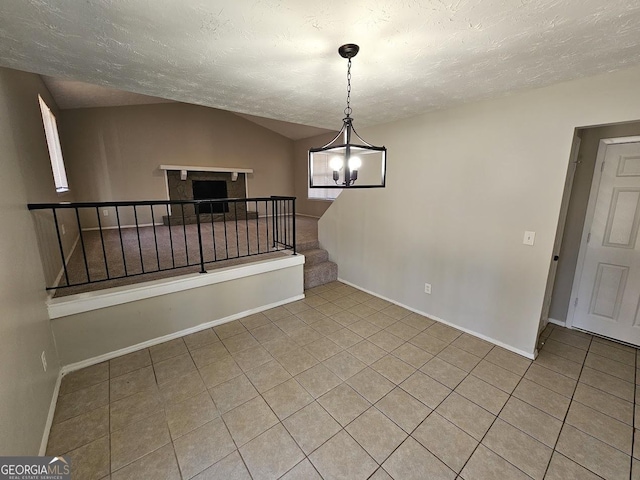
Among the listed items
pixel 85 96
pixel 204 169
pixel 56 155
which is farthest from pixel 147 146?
pixel 56 155

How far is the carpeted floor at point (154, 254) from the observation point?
2758 millimetres

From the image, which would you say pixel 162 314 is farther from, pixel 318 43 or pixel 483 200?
pixel 483 200

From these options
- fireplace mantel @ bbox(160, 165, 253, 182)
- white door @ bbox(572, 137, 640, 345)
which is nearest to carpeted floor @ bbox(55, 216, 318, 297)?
fireplace mantel @ bbox(160, 165, 253, 182)

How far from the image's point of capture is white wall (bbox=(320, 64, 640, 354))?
2158 millimetres

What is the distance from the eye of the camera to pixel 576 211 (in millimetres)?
2855

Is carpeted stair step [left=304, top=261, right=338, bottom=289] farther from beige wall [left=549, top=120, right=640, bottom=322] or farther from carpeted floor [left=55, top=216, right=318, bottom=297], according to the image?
beige wall [left=549, top=120, right=640, bottom=322]

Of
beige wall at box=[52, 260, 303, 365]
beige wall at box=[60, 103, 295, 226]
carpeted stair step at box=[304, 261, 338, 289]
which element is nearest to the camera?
beige wall at box=[52, 260, 303, 365]

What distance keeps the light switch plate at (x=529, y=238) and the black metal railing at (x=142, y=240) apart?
2.59m

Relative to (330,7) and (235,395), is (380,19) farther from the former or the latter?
(235,395)

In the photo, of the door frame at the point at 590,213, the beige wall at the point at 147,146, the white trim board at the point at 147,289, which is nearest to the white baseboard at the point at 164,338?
the white trim board at the point at 147,289

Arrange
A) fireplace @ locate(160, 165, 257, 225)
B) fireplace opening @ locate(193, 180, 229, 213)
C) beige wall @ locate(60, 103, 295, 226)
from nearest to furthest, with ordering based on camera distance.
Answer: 1. beige wall @ locate(60, 103, 295, 226)
2. fireplace @ locate(160, 165, 257, 225)
3. fireplace opening @ locate(193, 180, 229, 213)

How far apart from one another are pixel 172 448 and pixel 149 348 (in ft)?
4.15

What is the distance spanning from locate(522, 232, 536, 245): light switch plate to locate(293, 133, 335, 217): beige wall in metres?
5.07

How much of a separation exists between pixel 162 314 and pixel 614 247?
4.63 m
